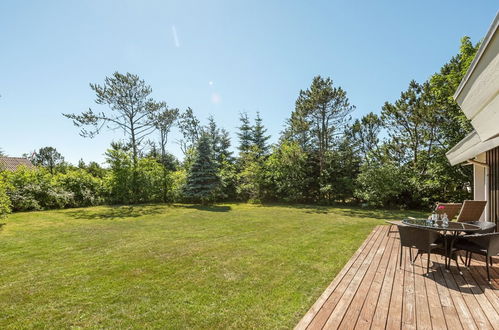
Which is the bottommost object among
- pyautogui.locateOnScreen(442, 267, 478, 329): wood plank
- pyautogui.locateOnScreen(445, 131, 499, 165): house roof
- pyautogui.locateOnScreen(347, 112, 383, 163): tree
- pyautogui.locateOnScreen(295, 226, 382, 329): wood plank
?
pyautogui.locateOnScreen(295, 226, 382, 329): wood plank

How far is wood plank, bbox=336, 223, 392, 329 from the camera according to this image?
239 cm

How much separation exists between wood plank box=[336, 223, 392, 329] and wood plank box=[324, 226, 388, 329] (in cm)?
2

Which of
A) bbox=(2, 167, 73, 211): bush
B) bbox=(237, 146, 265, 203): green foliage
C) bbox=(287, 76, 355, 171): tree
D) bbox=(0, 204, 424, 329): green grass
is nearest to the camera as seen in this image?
bbox=(0, 204, 424, 329): green grass

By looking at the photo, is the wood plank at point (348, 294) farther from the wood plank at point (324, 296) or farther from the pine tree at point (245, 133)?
the pine tree at point (245, 133)

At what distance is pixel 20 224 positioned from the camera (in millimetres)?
8555

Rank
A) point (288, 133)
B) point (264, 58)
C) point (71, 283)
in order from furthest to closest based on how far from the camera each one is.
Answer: point (288, 133)
point (264, 58)
point (71, 283)

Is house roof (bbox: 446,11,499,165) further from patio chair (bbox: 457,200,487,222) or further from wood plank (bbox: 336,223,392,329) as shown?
patio chair (bbox: 457,200,487,222)

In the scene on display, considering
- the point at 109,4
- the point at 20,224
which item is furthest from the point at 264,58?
the point at 20,224

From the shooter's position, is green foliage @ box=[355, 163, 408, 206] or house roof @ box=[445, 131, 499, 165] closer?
house roof @ box=[445, 131, 499, 165]

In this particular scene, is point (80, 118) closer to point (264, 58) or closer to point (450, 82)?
point (264, 58)

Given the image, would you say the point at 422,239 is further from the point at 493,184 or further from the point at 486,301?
the point at 493,184

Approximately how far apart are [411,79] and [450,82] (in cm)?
190

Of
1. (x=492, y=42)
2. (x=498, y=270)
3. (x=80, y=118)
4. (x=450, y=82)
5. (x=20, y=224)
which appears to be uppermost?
(x=450, y=82)

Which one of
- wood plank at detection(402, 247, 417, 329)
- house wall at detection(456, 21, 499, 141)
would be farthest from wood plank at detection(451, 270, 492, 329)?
house wall at detection(456, 21, 499, 141)
